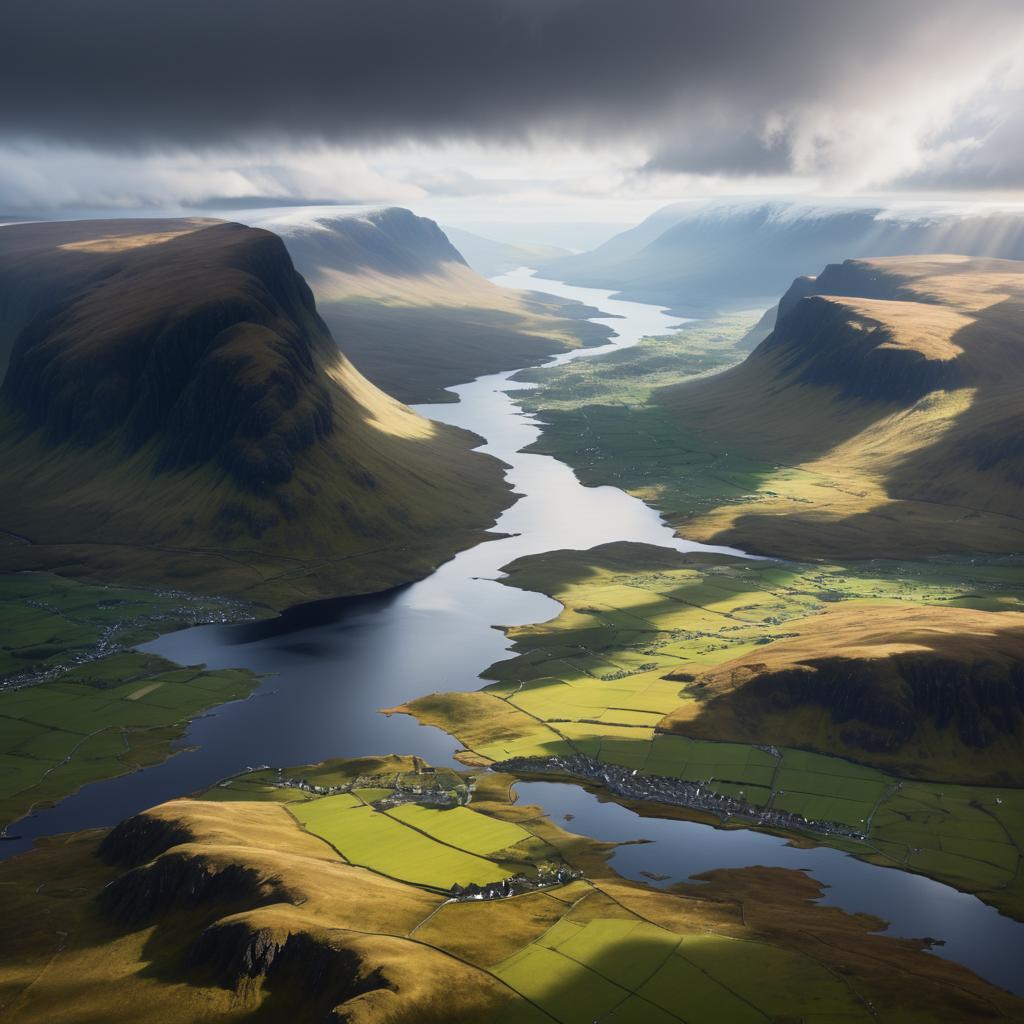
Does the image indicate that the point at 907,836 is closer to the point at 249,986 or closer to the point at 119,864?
the point at 249,986

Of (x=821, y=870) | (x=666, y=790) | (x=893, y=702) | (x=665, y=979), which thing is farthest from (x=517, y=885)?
(x=893, y=702)

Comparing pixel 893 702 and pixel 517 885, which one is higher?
pixel 517 885

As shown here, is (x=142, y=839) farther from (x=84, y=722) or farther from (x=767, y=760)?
(x=767, y=760)

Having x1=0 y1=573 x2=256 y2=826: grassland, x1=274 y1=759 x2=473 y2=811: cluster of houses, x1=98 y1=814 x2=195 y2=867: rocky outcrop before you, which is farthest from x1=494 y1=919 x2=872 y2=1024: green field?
x1=0 y1=573 x2=256 y2=826: grassland

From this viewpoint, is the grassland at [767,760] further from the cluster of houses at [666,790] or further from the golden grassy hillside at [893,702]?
the cluster of houses at [666,790]

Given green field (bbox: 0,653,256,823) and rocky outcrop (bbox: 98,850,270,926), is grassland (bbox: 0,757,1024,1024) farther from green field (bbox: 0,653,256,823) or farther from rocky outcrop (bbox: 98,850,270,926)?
green field (bbox: 0,653,256,823)

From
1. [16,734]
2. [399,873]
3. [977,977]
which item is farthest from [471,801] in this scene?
[16,734]
